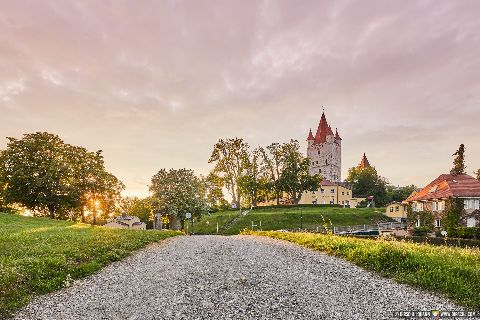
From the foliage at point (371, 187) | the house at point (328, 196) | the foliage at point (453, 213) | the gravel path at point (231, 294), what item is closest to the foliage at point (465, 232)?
the foliage at point (453, 213)

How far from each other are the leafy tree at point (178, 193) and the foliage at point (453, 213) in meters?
39.9

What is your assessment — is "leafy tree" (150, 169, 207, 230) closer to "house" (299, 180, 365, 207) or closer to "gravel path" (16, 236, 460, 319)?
"gravel path" (16, 236, 460, 319)

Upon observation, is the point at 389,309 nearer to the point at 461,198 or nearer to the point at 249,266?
the point at 249,266

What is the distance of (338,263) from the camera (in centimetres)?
1669

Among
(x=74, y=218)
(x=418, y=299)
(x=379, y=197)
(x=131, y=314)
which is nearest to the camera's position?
(x=131, y=314)

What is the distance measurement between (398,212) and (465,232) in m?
30.8

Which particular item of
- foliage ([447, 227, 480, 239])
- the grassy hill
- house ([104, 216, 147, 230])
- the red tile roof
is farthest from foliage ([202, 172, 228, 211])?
foliage ([447, 227, 480, 239])

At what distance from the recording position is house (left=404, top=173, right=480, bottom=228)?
49.8 m

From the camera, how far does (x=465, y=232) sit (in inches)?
1770

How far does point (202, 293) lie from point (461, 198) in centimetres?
5329

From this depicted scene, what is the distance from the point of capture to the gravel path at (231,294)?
29.7 ft

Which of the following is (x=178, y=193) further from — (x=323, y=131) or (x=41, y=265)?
(x=323, y=131)

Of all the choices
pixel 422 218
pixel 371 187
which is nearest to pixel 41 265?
pixel 422 218

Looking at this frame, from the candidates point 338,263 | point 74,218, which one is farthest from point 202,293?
point 74,218
